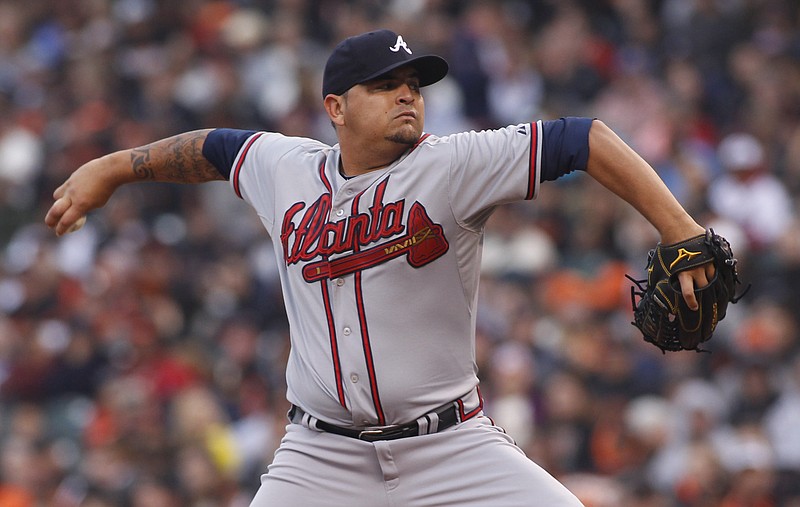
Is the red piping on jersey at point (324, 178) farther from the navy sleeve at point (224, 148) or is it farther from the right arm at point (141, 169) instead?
the right arm at point (141, 169)

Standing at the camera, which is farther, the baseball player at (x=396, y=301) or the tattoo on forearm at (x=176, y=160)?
the tattoo on forearm at (x=176, y=160)

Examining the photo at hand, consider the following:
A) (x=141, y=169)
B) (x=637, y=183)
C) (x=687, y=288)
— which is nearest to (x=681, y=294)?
(x=687, y=288)

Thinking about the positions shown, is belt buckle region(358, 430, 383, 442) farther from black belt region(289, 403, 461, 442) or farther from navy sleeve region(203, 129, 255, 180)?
navy sleeve region(203, 129, 255, 180)

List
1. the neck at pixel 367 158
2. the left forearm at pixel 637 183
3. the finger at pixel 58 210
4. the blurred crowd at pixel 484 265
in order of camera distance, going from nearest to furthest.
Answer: the left forearm at pixel 637 183, the neck at pixel 367 158, the finger at pixel 58 210, the blurred crowd at pixel 484 265

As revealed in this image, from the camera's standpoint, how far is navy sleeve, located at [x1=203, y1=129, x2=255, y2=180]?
463 cm

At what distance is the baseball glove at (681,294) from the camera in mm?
3850

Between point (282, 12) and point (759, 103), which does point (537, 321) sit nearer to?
point (759, 103)

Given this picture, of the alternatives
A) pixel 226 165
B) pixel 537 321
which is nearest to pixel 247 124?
pixel 537 321

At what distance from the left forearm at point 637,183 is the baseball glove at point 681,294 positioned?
5cm

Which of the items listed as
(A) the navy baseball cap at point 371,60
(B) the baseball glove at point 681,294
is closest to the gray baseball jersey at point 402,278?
(A) the navy baseball cap at point 371,60

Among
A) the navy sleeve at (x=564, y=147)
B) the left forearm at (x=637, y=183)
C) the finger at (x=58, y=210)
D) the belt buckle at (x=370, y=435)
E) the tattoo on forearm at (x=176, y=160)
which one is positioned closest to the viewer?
the left forearm at (x=637, y=183)

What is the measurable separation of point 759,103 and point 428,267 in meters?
6.11

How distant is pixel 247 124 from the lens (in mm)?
11805

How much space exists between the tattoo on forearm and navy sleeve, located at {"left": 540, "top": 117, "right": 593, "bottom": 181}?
4.33ft
